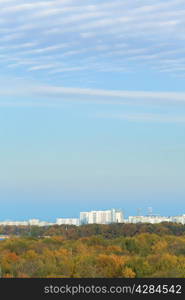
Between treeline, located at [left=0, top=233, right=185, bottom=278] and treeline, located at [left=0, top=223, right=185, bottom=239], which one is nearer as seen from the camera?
treeline, located at [left=0, top=233, right=185, bottom=278]

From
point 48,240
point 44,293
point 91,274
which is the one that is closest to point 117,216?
point 48,240

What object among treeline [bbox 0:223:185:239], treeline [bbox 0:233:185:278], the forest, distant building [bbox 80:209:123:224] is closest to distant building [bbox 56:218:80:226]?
distant building [bbox 80:209:123:224]

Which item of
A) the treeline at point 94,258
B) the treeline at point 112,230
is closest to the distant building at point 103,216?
the treeline at point 112,230

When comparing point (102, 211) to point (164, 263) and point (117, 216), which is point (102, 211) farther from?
point (164, 263)

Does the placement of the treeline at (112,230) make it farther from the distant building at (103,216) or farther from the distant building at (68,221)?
the distant building at (68,221)

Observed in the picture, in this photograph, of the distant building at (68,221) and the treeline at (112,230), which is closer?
the treeline at (112,230)

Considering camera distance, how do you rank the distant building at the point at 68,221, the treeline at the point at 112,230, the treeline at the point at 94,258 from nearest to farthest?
the treeline at the point at 94,258 → the treeline at the point at 112,230 → the distant building at the point at 68,221

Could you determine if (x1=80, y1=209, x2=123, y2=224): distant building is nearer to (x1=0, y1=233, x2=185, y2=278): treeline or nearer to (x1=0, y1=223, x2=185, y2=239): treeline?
(x1=0, y1=223, x2=185, y2=239): treeline

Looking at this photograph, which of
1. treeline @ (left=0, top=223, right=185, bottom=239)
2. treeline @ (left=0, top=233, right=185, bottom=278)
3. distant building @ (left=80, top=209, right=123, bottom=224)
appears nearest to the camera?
treeline @ (left=0, top=233, right=185, bottom=278)

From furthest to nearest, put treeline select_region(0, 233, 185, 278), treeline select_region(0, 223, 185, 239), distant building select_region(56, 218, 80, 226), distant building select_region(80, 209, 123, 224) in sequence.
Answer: distant building select_region(56, 218, 80, 226) < distant building select_region(80, 209, 123, 224) < treeline select_region(0, 223, 185, 239) < treeline select_region(0, 233, 185, 278)

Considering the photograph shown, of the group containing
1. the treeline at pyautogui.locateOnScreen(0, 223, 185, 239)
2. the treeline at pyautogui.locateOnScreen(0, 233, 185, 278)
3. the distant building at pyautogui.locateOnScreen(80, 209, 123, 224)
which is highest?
the distant building at pyautogui.locateOnScreen(80, 209, 123, 224)
